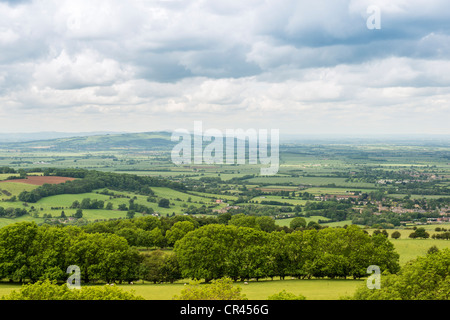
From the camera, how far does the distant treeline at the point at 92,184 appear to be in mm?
125000

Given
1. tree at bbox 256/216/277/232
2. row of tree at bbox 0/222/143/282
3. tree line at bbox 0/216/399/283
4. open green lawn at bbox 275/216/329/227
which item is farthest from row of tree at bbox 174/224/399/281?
open green lawn at bbox 275/216/329/227

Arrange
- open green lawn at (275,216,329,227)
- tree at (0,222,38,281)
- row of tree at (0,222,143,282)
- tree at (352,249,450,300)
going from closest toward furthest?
tree at (352,249,450,300) < tree at (0,222,38,281) < row of tree at (0,222,143,282) < open green lawn at (275,216,329,227)

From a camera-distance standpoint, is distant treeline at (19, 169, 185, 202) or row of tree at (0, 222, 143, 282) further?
distant treeline at (19, 169, 185, 202)

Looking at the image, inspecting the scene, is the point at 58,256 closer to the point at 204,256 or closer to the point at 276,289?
the point at 204,256

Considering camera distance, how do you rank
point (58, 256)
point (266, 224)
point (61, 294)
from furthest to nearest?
point (266, 224)
point (58, 256)
point (61, 294)

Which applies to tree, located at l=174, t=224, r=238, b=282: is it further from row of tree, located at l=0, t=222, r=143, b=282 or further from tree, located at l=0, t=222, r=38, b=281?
tree, located at l=0, t=222, r=38, b=281

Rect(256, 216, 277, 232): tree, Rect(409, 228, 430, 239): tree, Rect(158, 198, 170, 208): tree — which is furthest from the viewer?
Rect(158, 198, 170, 208): tree

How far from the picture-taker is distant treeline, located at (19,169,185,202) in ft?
410

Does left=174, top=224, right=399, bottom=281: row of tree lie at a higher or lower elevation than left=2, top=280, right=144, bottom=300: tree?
lower

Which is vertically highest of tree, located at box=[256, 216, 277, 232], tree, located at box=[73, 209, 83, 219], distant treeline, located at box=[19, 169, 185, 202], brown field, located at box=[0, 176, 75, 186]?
brown field, located at box=[0, 176, 75, 186]

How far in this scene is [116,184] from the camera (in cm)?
14762

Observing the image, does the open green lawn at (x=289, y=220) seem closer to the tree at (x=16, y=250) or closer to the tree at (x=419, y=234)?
the tree at (x=419, y=234)

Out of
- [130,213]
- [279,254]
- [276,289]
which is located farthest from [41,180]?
[276,289]

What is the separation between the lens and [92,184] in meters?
139
